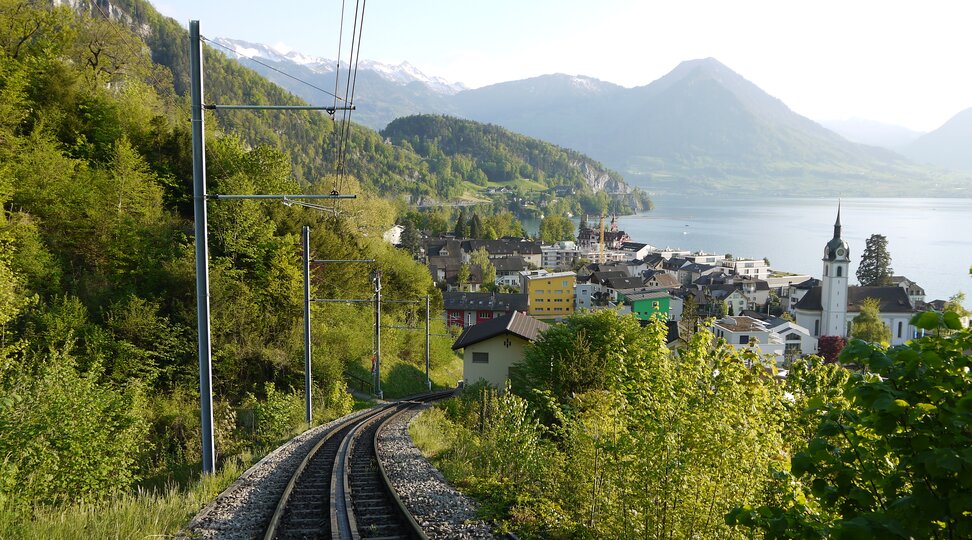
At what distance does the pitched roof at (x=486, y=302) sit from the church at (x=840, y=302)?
34.1 m

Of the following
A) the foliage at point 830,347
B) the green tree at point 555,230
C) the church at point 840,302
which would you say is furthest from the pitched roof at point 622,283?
the green tree at point 555,230

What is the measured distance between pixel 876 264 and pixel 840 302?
22.2 m

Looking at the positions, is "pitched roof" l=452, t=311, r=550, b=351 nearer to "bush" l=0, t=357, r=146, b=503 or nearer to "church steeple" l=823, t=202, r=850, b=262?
"bush" l=0, t=357, r=146, b=503

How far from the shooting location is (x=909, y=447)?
241cm

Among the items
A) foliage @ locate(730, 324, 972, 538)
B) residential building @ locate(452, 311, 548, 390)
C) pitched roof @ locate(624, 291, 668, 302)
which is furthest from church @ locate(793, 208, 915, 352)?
foliage @ locate(730, 324, 972, 538)

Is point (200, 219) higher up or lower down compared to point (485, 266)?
higher up

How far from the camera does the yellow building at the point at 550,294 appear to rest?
250 ft

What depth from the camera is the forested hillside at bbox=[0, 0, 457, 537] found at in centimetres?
1109

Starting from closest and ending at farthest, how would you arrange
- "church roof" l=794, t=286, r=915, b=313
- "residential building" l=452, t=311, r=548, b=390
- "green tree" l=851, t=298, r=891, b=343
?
"residential building" l=452, t=311, r=548, b=390, "green tree" l=851, t=298, r=891, b=343, "church roof" l=794, t=286, r=915, b=313

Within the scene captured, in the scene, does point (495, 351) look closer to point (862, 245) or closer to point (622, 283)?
point (622, 283)

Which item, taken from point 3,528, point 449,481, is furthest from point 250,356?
point 3,528

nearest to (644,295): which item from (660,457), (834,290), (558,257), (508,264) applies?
(834,290)

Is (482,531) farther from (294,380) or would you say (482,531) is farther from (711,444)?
(294,380)

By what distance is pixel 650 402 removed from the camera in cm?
576
